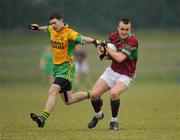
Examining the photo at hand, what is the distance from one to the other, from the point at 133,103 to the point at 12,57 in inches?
520

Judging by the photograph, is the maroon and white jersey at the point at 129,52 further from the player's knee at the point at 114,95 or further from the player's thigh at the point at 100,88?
the player's knee at the point at 114,95

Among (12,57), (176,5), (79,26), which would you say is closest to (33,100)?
(12,57)

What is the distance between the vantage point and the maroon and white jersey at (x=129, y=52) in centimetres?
1094

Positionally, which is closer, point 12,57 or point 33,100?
point 33,100

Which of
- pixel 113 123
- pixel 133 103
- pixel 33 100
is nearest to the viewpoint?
pixel 113 123

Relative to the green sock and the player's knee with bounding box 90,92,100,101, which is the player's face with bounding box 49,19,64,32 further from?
the green sock

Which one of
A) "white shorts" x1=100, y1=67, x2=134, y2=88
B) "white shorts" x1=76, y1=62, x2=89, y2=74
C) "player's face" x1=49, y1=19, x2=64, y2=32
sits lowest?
"white shorts" x1=76, y1=62, x2=89, y2=74

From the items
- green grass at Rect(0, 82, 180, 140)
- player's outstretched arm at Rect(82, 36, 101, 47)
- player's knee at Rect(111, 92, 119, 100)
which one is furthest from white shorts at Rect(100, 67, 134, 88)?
green grass at Rect(0, 82, 180, 140)

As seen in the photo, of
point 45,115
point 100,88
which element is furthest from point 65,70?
point 45,115

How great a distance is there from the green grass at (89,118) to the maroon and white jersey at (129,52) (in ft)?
3.25

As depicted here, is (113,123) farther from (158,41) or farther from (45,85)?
(158,41)

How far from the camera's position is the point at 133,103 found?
17438mm

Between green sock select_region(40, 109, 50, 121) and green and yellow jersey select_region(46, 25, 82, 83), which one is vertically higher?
green and yellow jersey select_region(46, 25, 82, 83)

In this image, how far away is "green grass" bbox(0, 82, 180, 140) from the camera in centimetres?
995
